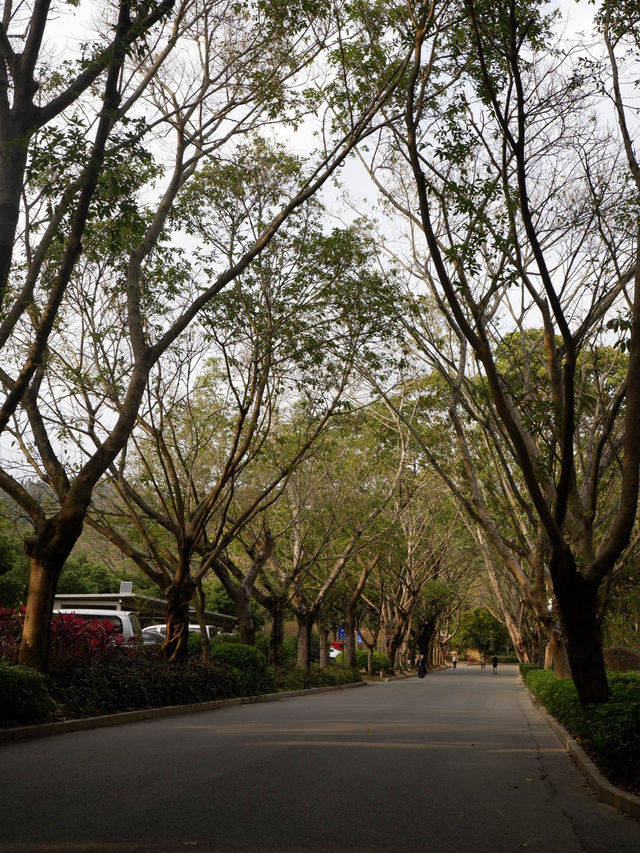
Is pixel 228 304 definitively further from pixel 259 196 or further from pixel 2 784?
pixel 2 784

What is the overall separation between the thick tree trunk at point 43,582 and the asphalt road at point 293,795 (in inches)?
68.3

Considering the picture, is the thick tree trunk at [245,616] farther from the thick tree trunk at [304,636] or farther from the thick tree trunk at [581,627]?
the thick tree trunk at [581,627]

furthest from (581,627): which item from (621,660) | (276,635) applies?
Answer: (276,635)

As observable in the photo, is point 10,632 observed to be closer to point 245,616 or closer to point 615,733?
point 615,733

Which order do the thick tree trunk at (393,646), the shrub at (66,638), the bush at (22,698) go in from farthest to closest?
1. the thick tree trunk at (393,646)
2. the shrub at (66,638)
3. the bush at (22,698)

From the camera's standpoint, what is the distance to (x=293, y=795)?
21.6 feet

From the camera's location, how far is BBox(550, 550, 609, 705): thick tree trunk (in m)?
9.68

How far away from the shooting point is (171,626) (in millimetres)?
17859

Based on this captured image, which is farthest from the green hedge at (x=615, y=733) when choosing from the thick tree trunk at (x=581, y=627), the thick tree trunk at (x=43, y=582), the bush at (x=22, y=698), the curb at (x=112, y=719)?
the thick tree trunk at (x=43, y=582)

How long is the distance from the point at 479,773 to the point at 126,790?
3884mm

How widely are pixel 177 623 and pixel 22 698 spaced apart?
7691mm

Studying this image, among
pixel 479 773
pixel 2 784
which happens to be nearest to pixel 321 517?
pixel 479 773

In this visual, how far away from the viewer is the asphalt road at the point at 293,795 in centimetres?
512

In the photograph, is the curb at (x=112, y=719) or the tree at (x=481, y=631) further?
the tree at (x=481, y=631)
